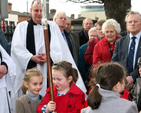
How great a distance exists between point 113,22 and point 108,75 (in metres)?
2.64

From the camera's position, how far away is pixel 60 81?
3338 millimetres

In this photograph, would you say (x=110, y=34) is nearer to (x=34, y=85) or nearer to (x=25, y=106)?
(x=34, y=85)

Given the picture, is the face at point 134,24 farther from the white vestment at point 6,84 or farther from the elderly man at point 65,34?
the white vestment at point 6,84

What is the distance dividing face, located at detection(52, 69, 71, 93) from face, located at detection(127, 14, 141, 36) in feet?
5.54

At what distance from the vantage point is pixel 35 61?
4555mm

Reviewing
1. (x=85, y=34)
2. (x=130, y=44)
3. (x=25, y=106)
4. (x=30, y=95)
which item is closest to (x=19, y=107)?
(x=25, y=106)

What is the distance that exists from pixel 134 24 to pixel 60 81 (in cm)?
186

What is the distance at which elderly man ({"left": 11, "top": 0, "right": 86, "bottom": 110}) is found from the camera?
465 cm

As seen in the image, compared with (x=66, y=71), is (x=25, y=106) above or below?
below

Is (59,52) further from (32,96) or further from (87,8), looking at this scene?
(87,8)

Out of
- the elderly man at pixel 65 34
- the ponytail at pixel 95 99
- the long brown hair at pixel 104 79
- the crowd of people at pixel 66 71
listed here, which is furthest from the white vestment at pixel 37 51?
the ponytail at pixel 95 99

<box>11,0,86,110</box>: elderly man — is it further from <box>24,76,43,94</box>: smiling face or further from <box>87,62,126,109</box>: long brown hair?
<box>87,62,126,109</box>: long brown hair

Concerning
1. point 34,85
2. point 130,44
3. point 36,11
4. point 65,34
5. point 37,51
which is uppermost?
point 36,11

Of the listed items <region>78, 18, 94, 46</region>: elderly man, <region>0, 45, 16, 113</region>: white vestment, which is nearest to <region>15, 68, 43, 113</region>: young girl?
<region>0, 45, 16, 113</region>: white vestment
